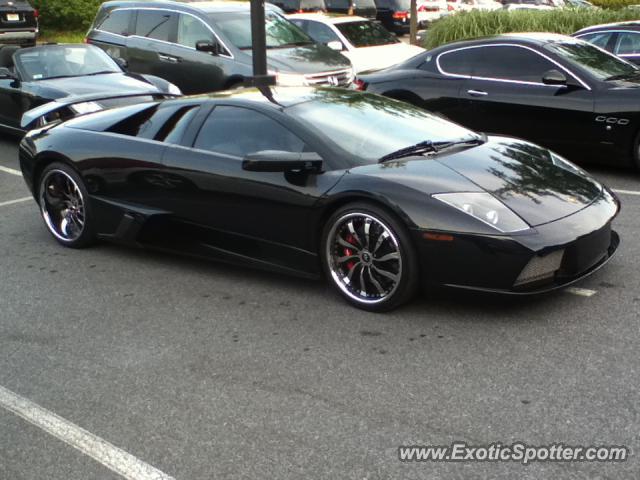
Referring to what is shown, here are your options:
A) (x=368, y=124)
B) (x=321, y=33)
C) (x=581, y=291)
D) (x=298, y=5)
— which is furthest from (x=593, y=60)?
(x=298, y=5)

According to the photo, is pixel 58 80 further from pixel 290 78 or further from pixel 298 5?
pixel 298 5

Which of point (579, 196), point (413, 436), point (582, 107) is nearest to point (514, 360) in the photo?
point (413, 436)

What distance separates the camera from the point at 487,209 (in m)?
4.77

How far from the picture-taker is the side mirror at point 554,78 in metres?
8.62

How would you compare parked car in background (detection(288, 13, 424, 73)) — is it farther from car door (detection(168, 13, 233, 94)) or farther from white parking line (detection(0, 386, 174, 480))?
white parking line (detection(0, 386, 174, 480))

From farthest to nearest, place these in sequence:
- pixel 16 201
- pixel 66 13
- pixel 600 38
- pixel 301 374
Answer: pixel 66 13 < pixel 600 38 < pixel 16 201 < pixel 301 374

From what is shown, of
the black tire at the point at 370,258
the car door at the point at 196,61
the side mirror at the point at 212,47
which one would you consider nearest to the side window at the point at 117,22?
the car door at the point at 196,61

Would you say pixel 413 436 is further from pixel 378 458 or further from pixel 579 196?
pixel 579 196

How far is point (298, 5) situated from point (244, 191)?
772 inches

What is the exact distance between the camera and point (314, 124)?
Result: 18.1 feet

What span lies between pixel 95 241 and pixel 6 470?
344 centimetres

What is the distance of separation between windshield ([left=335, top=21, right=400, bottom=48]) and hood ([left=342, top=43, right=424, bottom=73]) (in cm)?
25

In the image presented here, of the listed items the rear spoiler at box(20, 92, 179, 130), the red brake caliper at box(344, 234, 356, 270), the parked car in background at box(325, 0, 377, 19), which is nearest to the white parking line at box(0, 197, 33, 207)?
the rear spoiler at box(20, 92, 179, 130)

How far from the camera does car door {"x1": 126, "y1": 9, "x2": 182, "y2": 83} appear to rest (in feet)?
41.3
